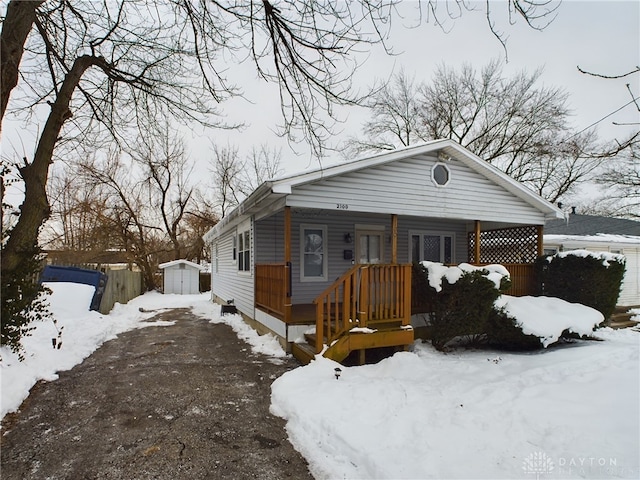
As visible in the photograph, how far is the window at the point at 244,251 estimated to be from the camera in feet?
30.0

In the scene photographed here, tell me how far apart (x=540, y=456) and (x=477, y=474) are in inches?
25.0

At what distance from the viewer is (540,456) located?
2953mm

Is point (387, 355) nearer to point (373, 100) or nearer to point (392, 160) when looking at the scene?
point (392, 160)

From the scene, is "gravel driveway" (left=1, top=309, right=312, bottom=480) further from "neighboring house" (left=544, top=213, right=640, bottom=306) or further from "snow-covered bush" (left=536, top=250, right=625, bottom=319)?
"neighboring house" (left=544, top=213, right=640, bottom=306)

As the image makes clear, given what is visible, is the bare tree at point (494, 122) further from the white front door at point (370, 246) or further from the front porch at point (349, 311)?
the front porch at point (349, 311)

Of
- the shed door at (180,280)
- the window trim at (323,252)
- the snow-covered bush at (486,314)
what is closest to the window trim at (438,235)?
the window trim at (323,252)

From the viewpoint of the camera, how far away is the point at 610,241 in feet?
42.1

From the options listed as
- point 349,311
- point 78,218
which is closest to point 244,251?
point 349,311

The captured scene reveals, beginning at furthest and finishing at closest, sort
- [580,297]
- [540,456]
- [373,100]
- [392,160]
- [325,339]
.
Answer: [580,297], [392,160], [325,339], [373,100], [540,456]

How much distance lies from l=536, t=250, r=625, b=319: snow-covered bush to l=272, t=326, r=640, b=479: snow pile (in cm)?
246

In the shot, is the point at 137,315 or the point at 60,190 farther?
the point at 60,190

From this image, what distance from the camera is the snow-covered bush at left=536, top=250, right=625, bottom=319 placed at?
773cm

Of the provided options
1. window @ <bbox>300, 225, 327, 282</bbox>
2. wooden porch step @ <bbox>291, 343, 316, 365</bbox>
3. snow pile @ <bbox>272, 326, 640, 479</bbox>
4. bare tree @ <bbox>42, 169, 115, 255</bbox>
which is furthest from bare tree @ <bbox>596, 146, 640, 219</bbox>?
bare tree @ <bbox>42, 169, 115, 255</bbox>

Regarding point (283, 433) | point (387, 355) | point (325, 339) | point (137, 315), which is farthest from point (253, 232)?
point (137, 315)
